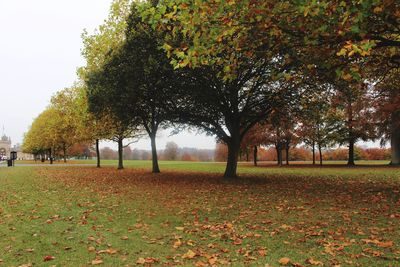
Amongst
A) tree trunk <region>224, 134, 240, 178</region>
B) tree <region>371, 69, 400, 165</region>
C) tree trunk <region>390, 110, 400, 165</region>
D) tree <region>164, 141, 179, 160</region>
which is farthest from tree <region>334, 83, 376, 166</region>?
tree <region>164, 141, 179, 160</region>

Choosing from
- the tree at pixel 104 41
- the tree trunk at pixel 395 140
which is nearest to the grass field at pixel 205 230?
the tree at pixel 104 41

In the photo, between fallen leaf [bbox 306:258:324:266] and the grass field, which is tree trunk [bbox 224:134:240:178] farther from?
fallen leaf [bbox 306:258:324:266]

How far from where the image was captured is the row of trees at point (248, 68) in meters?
9.16

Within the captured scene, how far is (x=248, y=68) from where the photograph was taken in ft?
58.7

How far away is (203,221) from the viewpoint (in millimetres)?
9094

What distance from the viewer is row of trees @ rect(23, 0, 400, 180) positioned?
9.16m

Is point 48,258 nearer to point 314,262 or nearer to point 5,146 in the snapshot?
point 314,262

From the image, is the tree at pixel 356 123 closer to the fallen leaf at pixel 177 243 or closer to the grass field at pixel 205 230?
the grass field at pixel 205 230

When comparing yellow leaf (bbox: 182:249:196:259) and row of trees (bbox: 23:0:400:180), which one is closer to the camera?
yellow leaf (bbox: 182:249:196:259)

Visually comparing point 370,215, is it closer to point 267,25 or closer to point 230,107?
point 267,25

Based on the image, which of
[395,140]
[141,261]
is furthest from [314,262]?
[395,140]

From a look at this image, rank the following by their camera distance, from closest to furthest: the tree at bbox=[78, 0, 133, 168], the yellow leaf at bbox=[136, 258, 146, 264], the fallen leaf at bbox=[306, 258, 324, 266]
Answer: the fallen leaf at bbox=[306, 258, 324, 266], the yellow leaf at bbox=[136, 258, 146, 264], the tree at bbox=[78, 0, 133, 168]

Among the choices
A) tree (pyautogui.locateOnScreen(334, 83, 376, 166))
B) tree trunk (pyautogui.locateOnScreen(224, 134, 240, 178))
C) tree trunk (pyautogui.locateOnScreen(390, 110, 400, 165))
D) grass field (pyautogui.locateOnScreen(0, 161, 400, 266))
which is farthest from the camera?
tree (pyautogui.locateOnScreen(334, 83, 376, 166))

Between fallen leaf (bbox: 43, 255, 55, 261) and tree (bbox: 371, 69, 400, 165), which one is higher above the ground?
tree (bbox: 371, 69, 400, 165)
